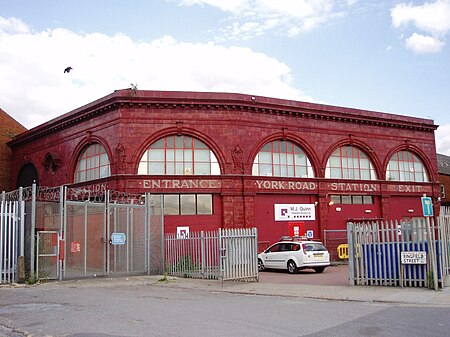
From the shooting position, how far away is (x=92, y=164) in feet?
101

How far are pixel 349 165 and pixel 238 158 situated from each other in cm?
856

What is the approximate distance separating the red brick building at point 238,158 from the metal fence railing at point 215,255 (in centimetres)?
530

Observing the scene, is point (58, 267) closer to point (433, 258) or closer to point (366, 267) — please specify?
point (366, 267)

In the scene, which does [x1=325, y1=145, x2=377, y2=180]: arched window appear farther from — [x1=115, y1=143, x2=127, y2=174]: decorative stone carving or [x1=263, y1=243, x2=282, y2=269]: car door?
[x1=115, y1=143, x2=127, y2=174]: decorative stone carving

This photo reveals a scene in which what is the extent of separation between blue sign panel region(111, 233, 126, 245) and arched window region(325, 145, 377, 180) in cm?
1511

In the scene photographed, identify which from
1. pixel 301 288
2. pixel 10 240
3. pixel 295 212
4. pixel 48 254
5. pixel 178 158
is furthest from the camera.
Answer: pixel 295 212

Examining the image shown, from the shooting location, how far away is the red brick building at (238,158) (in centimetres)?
2850

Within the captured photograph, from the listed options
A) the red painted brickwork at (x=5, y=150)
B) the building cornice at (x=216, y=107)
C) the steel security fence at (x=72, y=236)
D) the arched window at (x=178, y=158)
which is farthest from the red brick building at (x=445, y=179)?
the red painted brickwork at (x=5, y=150)

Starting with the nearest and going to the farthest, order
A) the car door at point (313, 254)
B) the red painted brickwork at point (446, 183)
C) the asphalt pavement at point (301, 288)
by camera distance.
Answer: the asphalt pavement at point (301, 288) < the car door at point (313, 254) < the red painted brickwork at point (446, 183)

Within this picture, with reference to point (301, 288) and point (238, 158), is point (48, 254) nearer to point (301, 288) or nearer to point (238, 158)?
point (301, 288)

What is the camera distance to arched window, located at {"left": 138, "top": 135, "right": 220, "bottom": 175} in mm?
28578

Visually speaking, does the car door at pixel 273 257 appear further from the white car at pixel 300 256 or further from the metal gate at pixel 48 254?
the metal gate at pixel 48 254

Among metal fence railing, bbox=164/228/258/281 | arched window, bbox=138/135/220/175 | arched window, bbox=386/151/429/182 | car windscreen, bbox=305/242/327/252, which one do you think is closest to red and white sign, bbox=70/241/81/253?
metal fence railing, bbox=164/228/258/281

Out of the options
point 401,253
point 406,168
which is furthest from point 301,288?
point 406,168
